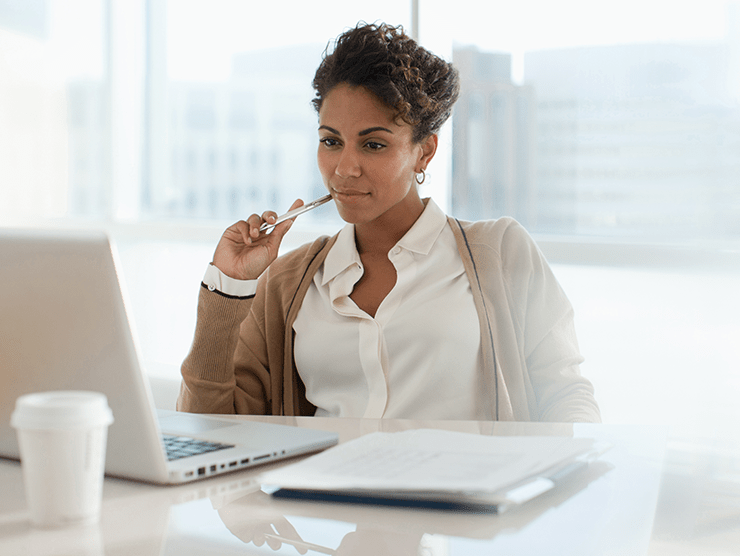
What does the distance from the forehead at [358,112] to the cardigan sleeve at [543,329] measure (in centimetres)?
33

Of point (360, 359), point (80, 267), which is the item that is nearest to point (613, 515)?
point (80, 267)

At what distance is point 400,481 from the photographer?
62cm

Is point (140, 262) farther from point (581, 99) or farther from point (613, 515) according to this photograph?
point (613, 515)

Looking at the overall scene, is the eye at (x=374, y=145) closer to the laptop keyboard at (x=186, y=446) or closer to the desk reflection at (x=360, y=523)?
the laptop keyboard at (x=186, y=446)

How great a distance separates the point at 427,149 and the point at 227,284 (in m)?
0.56

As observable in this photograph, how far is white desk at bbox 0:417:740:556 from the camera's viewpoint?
550mm

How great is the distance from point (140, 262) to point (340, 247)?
2.20 meters

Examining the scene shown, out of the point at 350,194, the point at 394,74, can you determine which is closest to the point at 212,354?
the point at 350,194

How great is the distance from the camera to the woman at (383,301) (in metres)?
1.35

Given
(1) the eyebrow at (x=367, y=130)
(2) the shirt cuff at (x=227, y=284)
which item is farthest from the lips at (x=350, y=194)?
(2) the shirt cuff at (x=227, y=284)

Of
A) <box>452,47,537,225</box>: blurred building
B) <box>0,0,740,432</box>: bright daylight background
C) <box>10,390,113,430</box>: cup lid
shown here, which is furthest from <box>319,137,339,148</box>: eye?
<box>452,47,537,225</box>: blurred building

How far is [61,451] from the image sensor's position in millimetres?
544

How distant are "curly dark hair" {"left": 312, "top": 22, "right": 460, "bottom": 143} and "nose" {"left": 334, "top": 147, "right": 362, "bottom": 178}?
0.40 ft

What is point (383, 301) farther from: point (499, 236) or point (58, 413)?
point (58, 413)
